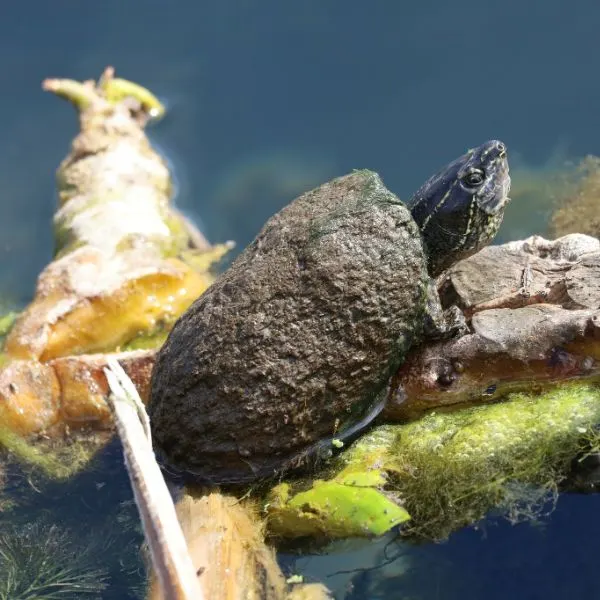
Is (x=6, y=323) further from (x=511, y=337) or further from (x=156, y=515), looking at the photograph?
(x=511, y=337)

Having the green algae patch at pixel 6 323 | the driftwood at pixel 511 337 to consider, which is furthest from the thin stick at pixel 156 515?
the green algae patch at pixel 6 323

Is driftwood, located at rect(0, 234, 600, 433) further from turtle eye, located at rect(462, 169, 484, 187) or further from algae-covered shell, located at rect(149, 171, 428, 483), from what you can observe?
turtle eye, located at rect(462, 169, 484, 187)

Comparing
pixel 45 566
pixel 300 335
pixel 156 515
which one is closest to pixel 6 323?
pixel 45 566


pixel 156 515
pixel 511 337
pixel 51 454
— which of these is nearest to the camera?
pixel 156 515

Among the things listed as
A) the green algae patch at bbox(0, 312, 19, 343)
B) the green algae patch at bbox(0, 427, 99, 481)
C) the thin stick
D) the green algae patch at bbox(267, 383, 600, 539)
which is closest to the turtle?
the green algae patch at bbox(267, 383, 600, 539)

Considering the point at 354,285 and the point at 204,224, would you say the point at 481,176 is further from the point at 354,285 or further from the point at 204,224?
the point at 204,224

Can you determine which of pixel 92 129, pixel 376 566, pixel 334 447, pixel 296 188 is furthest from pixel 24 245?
pixel 376 566

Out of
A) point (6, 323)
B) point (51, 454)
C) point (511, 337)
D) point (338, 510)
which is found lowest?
point (338, 510)
